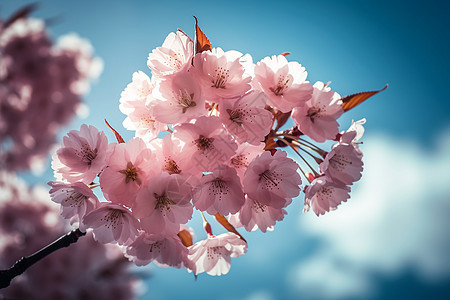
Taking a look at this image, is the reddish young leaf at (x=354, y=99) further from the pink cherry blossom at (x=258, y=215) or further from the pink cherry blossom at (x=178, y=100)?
the pink cherry blossom at (x=178, y=100)

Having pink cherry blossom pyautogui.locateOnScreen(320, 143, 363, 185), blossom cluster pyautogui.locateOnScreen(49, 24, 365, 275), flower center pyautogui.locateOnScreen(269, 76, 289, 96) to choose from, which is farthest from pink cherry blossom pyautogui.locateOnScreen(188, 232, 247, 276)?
flower center pyautogui.locateOnScreen(269, 76, 289, 96)

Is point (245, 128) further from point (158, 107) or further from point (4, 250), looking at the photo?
point (4, 250)

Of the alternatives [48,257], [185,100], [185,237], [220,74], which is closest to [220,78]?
[220,74]

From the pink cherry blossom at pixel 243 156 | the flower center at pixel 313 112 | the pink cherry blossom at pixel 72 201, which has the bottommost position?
the pink cherry blossom at pixel 243 156

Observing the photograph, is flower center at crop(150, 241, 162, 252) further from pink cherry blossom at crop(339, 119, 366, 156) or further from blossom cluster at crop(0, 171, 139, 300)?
blossom cluster at crop(0, 171, 139, 300)

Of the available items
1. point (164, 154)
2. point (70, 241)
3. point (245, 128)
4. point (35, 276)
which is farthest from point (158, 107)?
point (35, 276)

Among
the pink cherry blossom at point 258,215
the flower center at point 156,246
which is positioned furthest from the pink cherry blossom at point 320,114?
the flower center at point 156,246
